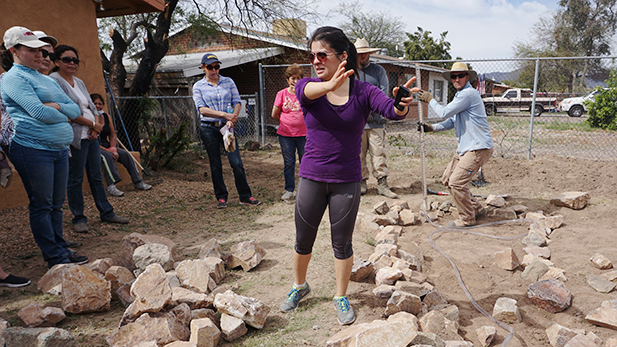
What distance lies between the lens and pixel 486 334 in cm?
251

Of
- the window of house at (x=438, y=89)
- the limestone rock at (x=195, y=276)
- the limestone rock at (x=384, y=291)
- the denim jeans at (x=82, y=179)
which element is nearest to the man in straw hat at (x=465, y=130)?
the limestone rock at (x=384, y=291)

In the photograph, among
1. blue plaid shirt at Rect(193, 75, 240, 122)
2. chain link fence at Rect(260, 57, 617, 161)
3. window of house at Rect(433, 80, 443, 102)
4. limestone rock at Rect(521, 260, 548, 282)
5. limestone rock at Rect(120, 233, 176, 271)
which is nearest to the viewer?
limestone rock at Rect(521, 260, 548, 282)

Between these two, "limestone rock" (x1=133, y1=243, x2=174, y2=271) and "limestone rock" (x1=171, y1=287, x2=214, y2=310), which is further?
"limestone rock" (x1=133, y1=243, x2=174, y2=271)

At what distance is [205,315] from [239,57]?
12.3 meters

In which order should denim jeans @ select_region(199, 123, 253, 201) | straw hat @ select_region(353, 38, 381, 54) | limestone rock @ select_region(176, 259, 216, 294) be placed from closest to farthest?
limestone rock @ select_region(176, 259, 216, 294) → denim jeans @ select_region(199, 123, 253, 201) → straw hat @ select_region(353, 38, 381, 54)

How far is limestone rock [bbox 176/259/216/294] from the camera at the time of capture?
2982mm

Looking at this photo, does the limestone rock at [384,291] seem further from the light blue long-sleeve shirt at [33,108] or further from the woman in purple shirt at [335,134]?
the light blue long-sleeve shirt at [33,108]

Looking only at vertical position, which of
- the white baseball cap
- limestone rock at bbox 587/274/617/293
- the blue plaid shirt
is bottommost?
limestone rock at bbox 587/274/617/293

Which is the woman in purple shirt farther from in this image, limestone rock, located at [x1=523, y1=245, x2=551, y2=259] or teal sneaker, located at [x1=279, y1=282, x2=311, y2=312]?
limestone rock, located at [x1=523, y1=245, x2=551, y2=259]

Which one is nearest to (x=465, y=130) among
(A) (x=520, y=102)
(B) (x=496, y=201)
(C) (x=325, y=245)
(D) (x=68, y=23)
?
(B) (x=496, y=201)

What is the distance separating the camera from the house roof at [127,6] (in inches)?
276

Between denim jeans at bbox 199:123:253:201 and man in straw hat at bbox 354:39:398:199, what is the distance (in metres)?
1.68

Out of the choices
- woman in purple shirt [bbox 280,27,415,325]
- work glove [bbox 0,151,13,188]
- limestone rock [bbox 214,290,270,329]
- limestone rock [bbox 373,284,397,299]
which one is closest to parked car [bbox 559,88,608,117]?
limestone rock [bbox 373,284,397,299]

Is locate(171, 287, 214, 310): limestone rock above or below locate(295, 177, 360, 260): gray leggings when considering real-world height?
below
